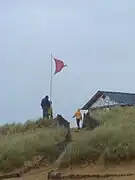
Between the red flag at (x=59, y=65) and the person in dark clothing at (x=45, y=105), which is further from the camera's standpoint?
the red flag at (x=59, y=65)

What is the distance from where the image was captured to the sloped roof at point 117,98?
3172cm

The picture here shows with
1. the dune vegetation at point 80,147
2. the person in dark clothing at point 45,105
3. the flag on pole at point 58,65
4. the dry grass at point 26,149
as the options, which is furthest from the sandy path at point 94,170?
the flag on pole at point 58,65

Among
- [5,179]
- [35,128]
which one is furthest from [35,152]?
[35,128]

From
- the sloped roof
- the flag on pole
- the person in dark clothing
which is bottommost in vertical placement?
the sloped roof

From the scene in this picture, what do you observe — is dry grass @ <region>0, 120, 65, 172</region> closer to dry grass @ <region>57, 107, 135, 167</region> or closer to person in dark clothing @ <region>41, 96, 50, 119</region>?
dry grass @ <region>57, 107, 135, 167</region>

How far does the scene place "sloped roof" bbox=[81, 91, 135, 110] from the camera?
104 ft

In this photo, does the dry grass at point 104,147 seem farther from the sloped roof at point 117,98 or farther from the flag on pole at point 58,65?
the sloped roof at point 117,98

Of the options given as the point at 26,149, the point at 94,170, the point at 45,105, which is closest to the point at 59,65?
the point at 45,105

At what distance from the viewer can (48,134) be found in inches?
672

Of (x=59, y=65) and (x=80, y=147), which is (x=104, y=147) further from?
(x=59, y=65)

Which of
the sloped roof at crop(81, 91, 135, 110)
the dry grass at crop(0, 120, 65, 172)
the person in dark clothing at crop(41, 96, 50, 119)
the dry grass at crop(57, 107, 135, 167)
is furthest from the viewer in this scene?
the sloped roof at crop(81, 91, 135, 110)

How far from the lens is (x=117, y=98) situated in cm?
3194

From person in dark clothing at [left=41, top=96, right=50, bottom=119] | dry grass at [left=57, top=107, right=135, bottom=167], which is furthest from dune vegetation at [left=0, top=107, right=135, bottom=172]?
person in dark clothing at [left=41, top=96, right=50, bottom=119]

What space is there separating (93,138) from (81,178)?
1.76 metres
